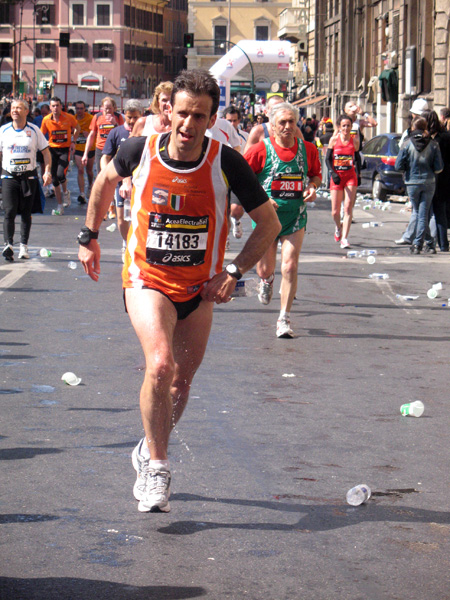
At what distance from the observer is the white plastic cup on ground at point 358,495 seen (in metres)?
4.98

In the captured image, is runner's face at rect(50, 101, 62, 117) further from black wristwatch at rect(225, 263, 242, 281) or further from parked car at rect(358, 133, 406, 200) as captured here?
black wristwatch at rect(225, 263, 242, 281)

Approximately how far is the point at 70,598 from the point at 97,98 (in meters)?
66.3

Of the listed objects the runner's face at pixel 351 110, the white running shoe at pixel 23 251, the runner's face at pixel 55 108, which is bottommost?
the white running shoe at pixel 23 251

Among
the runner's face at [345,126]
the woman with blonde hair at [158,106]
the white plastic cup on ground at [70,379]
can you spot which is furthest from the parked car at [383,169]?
the white plastic cup on ground at [70,379]

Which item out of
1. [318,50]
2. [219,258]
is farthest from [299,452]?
[318,50]

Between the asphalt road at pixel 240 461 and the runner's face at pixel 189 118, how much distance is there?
5.11 feet

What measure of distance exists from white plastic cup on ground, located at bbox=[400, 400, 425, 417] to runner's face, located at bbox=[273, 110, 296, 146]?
324 centimetres

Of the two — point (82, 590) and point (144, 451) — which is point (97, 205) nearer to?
point (144, 451)

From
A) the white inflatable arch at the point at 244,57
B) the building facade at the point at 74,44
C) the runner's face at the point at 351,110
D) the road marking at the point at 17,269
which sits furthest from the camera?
the building facade at the point at 74,44

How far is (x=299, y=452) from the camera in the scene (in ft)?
19.0

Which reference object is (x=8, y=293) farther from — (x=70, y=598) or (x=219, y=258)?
(x=70, y=598)

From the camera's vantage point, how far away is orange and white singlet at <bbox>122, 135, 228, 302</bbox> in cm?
486

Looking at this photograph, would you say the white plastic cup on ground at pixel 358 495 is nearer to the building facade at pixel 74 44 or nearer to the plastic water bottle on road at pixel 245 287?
the plastic water bottle on road at pixel 245 287

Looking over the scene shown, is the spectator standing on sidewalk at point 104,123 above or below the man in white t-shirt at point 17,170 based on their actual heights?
above
